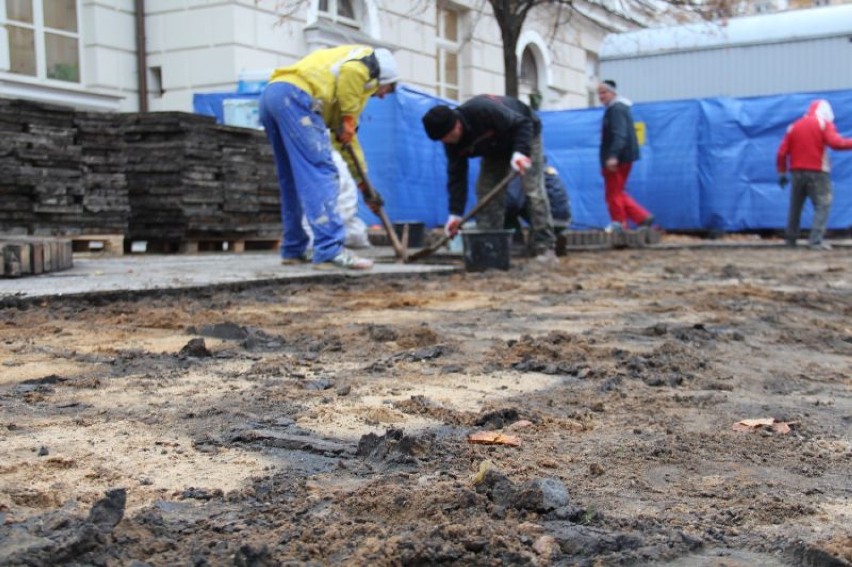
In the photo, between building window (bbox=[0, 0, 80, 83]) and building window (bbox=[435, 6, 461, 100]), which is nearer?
building window (bbox=[0, 0, 80, 83])

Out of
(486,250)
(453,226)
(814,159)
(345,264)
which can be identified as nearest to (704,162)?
(814,159)

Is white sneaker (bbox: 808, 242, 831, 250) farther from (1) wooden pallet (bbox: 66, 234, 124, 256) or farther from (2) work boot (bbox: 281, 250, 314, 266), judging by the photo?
(1) wooden pallet (bbox: 66, 234, 124, 256)

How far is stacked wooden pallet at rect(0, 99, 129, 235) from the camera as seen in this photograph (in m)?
8.02

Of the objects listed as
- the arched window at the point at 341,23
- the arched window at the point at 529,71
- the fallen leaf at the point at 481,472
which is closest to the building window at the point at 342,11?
the arched window at the point at 341,23

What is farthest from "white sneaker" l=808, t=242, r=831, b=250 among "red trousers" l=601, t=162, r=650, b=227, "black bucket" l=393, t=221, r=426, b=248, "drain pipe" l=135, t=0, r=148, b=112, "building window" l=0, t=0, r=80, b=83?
"building window" l=0, t=0, r=80, b=83

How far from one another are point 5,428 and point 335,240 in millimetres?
4709

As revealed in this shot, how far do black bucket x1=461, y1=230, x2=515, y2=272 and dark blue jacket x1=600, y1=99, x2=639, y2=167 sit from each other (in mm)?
5492

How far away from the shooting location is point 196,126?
9383 mm

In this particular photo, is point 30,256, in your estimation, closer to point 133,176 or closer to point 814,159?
point 133,176

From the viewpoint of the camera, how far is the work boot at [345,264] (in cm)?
691

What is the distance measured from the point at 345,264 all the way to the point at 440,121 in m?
1.51

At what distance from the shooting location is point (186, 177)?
9.30 m

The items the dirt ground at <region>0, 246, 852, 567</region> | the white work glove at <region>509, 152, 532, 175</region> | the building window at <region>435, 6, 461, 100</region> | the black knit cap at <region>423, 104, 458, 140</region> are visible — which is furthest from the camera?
the building window at <region>435, 6, 461, 100</region>

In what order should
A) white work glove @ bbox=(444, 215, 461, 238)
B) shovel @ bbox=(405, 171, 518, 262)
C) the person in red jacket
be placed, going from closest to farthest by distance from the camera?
1. shovel @ bbox=(405, 171, 518, 262)
2. white work glove @ bbox=(444, 215, 461, 238)
3. the person in red jacket
